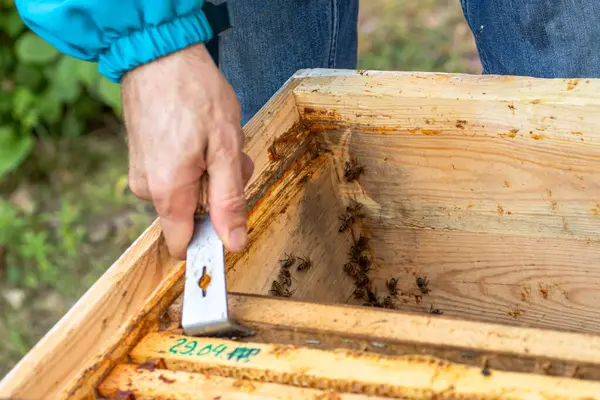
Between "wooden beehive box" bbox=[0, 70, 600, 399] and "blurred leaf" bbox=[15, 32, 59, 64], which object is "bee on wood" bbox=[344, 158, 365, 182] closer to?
"wooden beehive box" bbox=[0, 70, 600, 399]

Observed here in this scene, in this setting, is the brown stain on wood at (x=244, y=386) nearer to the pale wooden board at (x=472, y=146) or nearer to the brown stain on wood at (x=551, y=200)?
the pale wooden board at (x=472, y=146)

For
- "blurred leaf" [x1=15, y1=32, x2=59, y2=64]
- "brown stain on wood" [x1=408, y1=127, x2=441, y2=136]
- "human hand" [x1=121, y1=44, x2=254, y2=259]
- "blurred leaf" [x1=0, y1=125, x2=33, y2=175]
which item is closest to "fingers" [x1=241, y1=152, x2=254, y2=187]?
"human hand" [x1=121, y1=44, x2=254, y2=259]

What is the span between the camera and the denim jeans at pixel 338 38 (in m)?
2.08

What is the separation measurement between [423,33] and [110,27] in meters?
3.86

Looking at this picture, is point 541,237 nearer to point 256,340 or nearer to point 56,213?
point 256,340

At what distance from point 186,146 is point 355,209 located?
2.74 feet

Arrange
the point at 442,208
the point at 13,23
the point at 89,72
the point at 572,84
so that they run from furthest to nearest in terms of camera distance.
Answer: the point at 13,23
the point at 89,72
the point at 442,208
the point at 572,84

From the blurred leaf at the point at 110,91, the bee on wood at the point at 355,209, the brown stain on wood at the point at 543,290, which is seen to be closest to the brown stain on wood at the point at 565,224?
the brown stain on wood at the point at 543,290

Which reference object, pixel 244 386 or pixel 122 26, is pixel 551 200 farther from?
pixel 122 26

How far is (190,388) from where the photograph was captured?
47.6 inches

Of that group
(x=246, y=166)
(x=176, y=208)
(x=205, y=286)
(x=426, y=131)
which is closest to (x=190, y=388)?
(x=205, y=286)

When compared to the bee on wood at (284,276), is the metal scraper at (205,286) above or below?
above

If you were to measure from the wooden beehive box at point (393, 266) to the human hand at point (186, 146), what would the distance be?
6.1 inches

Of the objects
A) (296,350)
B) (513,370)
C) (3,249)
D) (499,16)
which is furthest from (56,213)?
(513,370)
